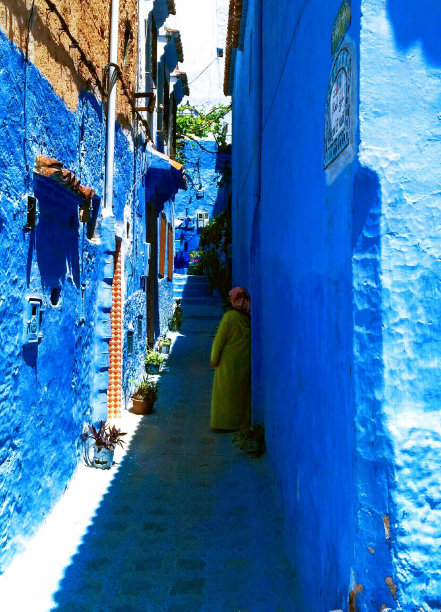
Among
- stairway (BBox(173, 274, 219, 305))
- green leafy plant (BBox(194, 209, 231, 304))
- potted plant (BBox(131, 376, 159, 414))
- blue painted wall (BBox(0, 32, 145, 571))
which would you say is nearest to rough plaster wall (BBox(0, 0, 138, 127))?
blue painted wall (BBox(0, 32, 145, 571))

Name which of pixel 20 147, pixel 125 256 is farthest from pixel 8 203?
pixel 125 256

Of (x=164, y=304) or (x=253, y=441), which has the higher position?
(x=164, y=304)

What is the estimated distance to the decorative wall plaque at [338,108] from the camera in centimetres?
242

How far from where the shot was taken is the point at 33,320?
4.40m

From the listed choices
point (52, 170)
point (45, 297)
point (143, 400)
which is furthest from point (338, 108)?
point (143, 400)

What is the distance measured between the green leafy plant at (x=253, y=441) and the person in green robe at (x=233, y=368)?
2.33ft

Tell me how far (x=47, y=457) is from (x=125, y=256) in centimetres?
419

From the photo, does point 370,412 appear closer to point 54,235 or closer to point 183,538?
point 183,538

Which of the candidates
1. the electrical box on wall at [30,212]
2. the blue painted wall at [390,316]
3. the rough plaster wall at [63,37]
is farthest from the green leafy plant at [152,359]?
the blue painted wall at [390,316]

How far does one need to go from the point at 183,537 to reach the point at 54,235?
2445mm

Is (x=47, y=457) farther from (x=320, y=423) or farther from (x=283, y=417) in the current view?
(x=320, y=423)

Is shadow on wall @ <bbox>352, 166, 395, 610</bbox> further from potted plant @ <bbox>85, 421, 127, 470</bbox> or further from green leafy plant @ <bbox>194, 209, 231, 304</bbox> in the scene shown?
green leafy plant @ <bbox>194, 209, 231, 304</bbox>

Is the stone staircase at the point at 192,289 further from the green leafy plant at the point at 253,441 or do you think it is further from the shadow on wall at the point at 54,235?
the shadow on wall at the point at 54,235

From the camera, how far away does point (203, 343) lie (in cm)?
1576
